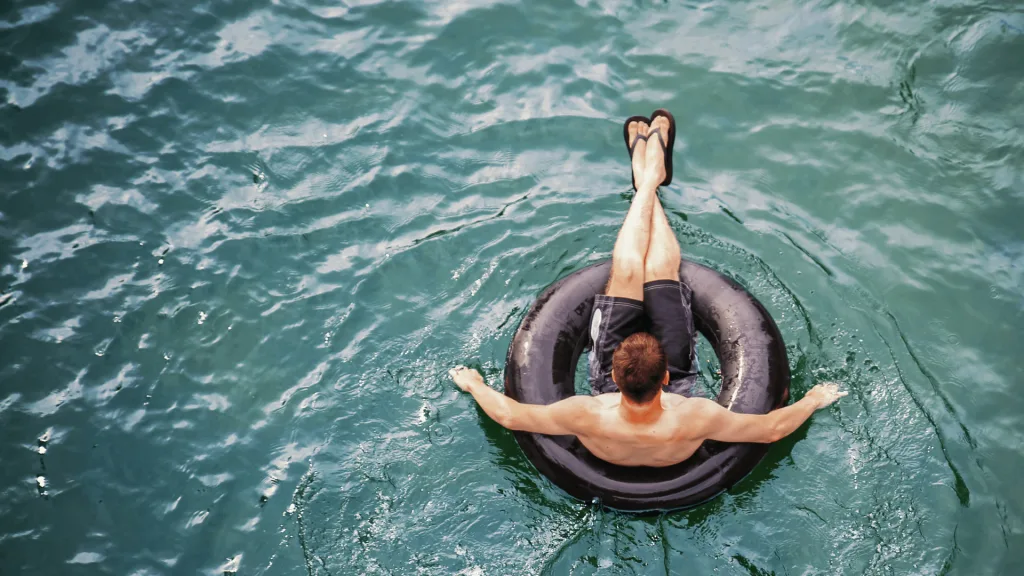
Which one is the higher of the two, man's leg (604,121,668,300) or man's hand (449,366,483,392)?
man's leg (604,121,668,300)

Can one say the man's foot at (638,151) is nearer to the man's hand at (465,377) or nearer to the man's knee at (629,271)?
the man's knee at (629,271)

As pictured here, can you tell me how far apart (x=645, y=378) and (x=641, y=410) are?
298 millimetres

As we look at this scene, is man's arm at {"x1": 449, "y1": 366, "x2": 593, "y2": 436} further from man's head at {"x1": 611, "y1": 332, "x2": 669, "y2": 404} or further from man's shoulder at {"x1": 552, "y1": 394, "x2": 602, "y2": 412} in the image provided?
man's head at {"x1": 611, "y1": 332, "x2": 669, "y2": 404}

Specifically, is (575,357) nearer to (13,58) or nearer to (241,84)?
(241,84)

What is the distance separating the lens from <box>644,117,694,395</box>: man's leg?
5406mm

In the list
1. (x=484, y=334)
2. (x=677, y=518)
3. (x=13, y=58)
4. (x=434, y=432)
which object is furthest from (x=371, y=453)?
(x=13, y=58)

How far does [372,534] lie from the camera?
5.04m

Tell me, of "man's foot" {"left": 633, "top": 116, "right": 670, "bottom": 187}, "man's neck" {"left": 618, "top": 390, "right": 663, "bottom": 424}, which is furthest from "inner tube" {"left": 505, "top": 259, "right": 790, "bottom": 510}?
"man's foot" {"left": 633, "top": 116, "right": 670, "bottom": 187}

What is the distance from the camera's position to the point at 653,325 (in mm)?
5445

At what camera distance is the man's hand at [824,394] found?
520cm

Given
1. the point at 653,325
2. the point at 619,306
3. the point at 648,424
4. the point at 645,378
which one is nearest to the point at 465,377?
the point at 619,306

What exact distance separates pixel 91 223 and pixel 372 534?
3.70 metres

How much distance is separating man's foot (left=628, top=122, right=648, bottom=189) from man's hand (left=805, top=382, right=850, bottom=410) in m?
1.94

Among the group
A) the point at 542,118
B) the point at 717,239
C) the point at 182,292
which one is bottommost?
the point at 182,292
